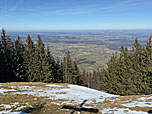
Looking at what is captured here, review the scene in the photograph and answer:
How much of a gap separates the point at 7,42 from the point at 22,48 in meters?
6.37

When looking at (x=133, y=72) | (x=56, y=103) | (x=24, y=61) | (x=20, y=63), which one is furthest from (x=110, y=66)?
(x=56, y=103)

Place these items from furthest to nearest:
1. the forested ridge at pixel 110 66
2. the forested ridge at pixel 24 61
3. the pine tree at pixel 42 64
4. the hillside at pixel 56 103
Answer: the pine tree at pixel 42 64 → the forested ridge at pixel 24 61 → the forested ridge at pixel 110 66 → the hillside at pixel 56 103

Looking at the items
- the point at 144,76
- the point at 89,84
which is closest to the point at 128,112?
the point at 144,76

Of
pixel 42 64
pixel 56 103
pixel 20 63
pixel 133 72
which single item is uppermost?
pixel 56 103

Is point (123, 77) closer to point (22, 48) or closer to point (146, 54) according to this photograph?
point (146, 54)

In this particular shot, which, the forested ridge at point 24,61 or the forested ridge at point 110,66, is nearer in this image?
the forested ridge at point 110,66

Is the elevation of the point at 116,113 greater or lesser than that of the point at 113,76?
greater

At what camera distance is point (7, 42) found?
4141 centimetres

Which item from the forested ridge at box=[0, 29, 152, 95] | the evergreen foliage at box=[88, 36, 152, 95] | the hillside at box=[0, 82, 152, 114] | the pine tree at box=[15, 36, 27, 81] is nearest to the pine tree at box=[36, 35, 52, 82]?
the forested ridge at box=[0, 29, 152, 95]

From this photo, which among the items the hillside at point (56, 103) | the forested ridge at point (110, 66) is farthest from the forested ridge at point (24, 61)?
the hillside at point (56, 103)

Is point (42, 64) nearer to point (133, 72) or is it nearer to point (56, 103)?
point (133, 72)

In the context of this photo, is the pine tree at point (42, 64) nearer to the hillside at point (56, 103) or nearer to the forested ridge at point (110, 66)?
the forested ridge at point (110, 66)

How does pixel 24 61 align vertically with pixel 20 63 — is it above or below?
above

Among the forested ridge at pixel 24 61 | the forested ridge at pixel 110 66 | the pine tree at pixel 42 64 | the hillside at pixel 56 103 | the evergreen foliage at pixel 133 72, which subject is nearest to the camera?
the hillside at pixel 56 103
